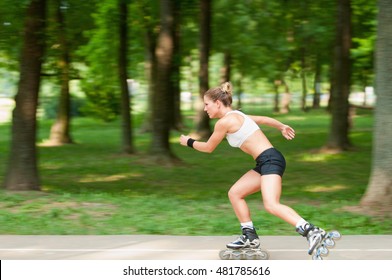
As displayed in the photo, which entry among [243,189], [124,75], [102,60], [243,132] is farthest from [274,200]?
[102,60]

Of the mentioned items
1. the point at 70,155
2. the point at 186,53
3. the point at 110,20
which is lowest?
the point at 70,155

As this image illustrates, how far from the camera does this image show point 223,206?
12.2 m

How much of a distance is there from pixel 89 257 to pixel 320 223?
12.6ft

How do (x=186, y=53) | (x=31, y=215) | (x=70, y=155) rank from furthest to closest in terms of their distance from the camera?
1. (x=186, y=53)
2. (x=70, y=155)
3. (x=31, y=215)

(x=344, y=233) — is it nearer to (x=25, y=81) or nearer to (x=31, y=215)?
(x=31, y=215)

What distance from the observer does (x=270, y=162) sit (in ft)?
23.7

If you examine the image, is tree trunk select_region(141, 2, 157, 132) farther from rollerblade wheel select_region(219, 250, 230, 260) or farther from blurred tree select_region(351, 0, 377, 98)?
rollerblade wheel select_region(219, 250, 230, 260)

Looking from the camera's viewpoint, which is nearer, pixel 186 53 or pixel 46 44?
pixel 46 44

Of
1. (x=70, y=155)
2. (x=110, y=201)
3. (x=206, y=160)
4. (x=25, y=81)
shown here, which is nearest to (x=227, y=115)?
(x=110, y=201)

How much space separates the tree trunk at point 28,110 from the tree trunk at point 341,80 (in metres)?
12.1

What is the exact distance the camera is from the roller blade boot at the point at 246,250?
290 inches

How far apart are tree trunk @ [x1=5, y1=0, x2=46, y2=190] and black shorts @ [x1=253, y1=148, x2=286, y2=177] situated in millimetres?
7815

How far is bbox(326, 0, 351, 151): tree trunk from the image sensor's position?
76.9 ft

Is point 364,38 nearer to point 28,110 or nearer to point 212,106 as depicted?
point 28,110
